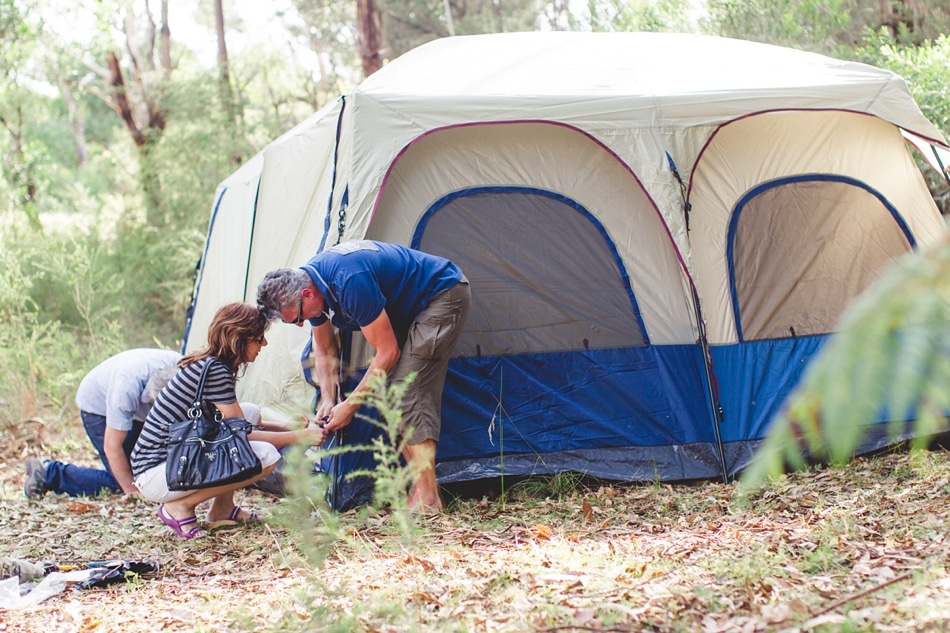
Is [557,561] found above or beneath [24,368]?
above

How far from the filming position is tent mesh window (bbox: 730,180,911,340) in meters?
5.14

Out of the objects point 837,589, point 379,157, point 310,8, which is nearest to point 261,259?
point 379,157

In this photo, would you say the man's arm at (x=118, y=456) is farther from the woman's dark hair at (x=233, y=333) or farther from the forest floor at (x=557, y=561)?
the woman's dark hair at (x=233, y=333)

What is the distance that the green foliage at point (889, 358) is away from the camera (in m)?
1.28

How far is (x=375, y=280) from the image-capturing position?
4285 mm

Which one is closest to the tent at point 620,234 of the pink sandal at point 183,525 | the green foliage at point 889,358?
the pink sandal at point 183,525

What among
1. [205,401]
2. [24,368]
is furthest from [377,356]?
[24,368]

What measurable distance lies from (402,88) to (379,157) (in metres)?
0.49

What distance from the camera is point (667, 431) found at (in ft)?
16.6

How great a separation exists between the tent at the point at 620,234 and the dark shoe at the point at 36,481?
5.25 ft

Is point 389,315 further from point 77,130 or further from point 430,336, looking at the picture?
point 77,130

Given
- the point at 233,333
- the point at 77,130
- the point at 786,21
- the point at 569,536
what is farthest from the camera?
the point at 77,130

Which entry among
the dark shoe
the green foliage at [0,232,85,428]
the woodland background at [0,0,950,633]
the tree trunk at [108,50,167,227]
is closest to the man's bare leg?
the woodland background at [0,0,950,633]

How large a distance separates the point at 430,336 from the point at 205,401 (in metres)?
1.10
